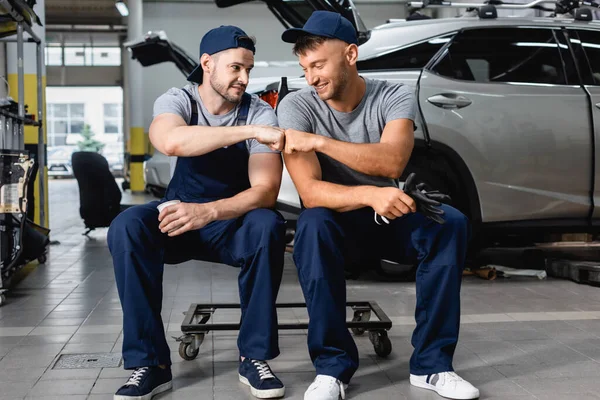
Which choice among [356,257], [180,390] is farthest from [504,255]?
[180,390]

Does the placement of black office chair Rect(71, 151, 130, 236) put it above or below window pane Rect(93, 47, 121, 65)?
below

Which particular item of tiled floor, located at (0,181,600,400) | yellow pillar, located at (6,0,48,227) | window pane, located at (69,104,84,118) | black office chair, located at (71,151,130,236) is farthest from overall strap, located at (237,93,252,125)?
window pane, located at (69,104,84,118)

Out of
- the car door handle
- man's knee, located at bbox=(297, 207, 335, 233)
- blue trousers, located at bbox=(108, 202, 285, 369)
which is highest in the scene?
the car door handle

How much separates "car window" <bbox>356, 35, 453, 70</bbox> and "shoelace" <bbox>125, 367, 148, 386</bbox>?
2733mm

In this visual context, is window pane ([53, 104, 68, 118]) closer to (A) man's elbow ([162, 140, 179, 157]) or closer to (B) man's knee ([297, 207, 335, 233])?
(A) man's elbow ([162, 140, 179, 157])

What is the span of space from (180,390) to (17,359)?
34.5 inches

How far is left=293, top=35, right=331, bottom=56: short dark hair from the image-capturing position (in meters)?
2.86

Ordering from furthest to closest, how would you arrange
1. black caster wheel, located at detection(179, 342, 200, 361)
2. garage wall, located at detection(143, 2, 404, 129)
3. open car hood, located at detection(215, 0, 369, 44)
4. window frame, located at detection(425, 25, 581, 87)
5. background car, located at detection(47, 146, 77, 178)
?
background car, located at detection(47, 146, 77, 178), garage wall, located at detection(143, 2, 404, 129), window frame, located at detection(425, 25, 581, 87), open car hood, located at detection(215, 0, 369, 44), black caster wheel, located at detection(179, 342, 200, 361)

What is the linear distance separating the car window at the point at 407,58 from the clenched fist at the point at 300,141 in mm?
2076

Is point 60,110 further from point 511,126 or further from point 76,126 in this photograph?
point 511,126

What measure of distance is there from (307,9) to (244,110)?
198cm

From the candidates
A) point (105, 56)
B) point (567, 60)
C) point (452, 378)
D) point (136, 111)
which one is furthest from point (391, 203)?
point (105, 56)

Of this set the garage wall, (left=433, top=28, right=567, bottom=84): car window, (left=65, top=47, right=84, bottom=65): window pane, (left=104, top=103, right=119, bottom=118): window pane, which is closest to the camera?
(left=433, top=28, right=567, bottom=84): car window

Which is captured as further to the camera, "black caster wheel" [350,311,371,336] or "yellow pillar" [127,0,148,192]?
"yellow pillar" [127,0,148,192]
